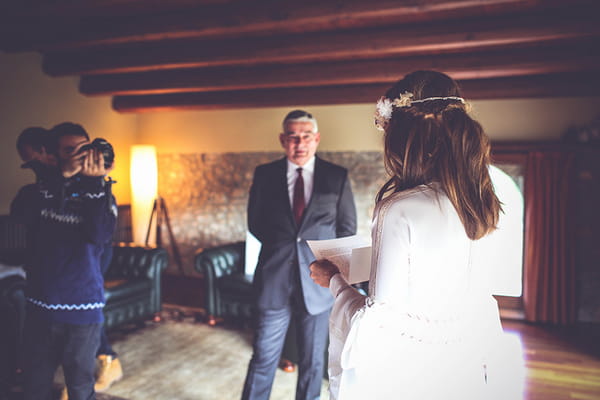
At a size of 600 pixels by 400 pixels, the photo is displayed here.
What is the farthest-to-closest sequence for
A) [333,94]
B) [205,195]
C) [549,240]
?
[205,195]
[333,94]
[549,240]

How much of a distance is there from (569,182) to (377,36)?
279 cm

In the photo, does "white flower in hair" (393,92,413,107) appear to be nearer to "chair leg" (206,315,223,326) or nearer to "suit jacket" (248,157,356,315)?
"suit jacket" (248,157,356,315)

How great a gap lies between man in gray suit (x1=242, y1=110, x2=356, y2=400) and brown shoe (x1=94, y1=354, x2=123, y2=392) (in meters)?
1.27

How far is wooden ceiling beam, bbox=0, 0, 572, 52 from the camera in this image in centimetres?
346

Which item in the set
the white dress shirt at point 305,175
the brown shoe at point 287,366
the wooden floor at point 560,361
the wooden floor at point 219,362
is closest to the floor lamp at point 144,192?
the wooden floor at point 219,362

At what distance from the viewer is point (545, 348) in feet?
13.2

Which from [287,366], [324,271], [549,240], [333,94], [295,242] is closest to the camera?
[324,271]

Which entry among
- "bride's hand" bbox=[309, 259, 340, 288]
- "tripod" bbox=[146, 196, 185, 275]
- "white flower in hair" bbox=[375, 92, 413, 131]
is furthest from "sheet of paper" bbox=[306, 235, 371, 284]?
"tripod" bbox=[146, 196, 185, 275]

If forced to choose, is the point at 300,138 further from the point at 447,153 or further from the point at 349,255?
the point at 447,153

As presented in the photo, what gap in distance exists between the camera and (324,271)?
4.64 ft

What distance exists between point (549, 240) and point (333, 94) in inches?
126

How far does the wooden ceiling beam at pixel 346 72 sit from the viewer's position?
4.19 meters

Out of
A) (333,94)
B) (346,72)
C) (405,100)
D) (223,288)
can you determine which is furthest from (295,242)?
(333,94)

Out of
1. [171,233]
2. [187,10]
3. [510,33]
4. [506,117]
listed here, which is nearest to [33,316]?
[187,10]
